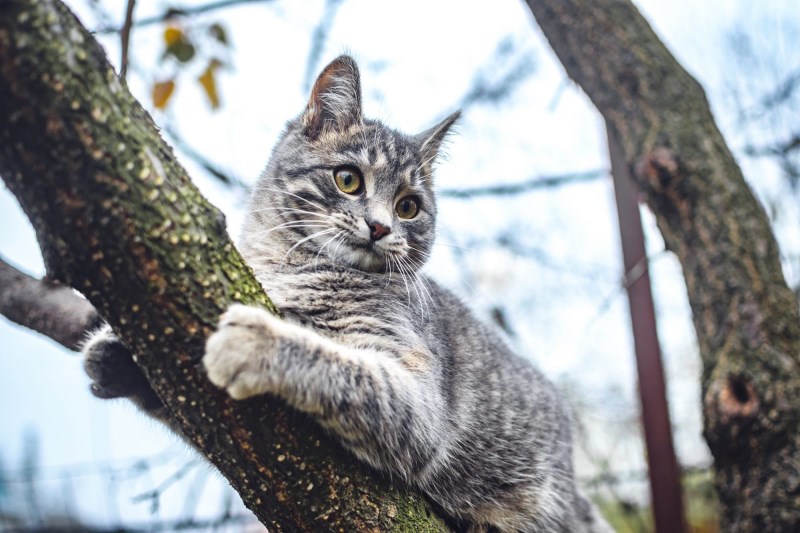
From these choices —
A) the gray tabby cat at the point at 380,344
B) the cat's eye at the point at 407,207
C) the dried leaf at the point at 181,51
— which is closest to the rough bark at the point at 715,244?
the gray tabby cat at the point at 380,344

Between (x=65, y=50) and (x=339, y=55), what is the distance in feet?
5.31

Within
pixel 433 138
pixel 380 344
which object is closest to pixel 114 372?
pixel 380 344

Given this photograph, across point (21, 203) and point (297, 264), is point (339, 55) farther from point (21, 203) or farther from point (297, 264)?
point (21, 203)

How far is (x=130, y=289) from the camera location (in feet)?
4.65

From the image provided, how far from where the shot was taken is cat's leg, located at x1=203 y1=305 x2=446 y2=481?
1.56 m

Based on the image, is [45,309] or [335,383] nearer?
[335,383]

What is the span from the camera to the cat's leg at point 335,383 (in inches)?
61.3

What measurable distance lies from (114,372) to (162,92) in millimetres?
1914

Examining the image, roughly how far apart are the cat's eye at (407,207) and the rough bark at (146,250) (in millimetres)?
1096

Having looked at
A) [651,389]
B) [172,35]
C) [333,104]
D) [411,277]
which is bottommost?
[651,389]

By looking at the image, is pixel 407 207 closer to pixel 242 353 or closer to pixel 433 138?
pixel 433 138

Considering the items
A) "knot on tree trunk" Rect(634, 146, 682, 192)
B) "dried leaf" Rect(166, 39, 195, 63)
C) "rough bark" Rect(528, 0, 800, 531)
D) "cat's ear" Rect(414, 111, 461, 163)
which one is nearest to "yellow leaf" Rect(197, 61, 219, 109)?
"dried leaf" Rect(166, 39, 195, 63)

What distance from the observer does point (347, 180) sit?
2.61 meters

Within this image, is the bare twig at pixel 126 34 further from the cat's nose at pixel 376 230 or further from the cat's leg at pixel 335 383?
the cat's leg at pixel 335 383
